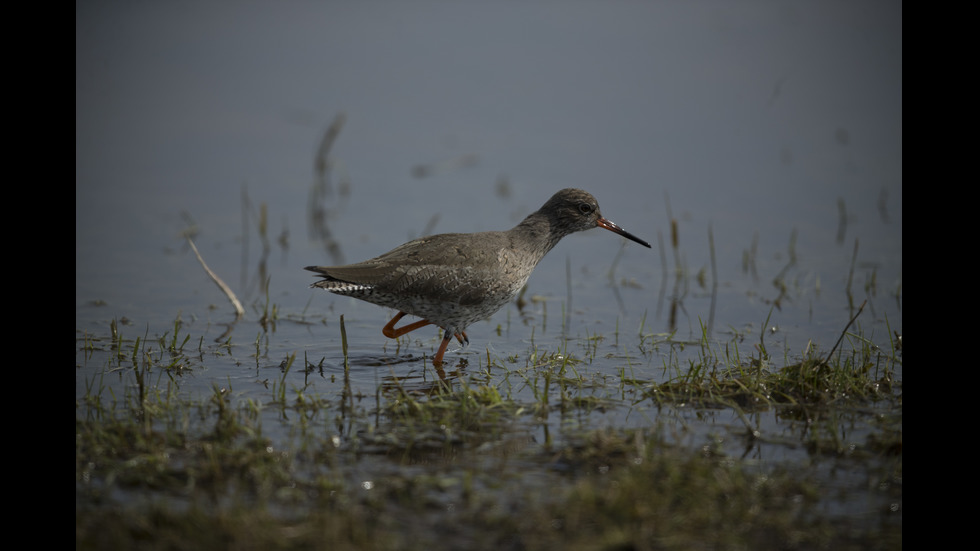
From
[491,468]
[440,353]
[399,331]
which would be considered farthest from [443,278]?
[491,468]

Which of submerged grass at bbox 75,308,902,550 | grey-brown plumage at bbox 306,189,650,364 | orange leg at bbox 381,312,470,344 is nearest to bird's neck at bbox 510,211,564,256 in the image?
grey-brown plumage at bbox 306,189,650,364

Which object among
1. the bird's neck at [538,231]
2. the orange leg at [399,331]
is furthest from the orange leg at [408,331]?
the bird's neck at [538,231]

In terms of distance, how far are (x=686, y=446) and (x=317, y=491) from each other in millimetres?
2228

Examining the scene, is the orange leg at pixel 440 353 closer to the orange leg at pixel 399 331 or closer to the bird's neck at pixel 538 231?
the orange leg at pixel 399 331

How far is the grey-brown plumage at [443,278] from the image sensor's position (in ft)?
24.5

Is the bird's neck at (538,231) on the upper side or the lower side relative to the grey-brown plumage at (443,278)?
upper

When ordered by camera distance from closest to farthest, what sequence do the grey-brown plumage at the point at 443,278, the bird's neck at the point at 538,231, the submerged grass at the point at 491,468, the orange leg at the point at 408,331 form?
1. the submerged grass at the point at 491,468
2. the grey-brown plumage at the point at 443,278
3. the orange leg at the point at 408,331
4. the bird's neck at the point at 538,231

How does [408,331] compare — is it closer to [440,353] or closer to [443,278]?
[440,353]

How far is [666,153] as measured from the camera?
13.7m

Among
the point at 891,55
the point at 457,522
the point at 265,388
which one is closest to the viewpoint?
the point at 457,522

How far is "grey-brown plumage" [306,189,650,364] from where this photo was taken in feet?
24.5
